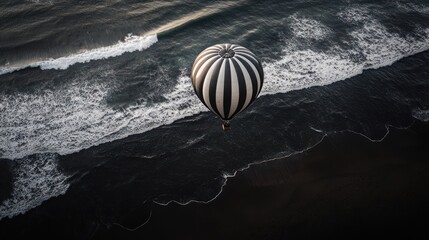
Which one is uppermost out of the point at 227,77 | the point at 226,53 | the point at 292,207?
the point at 226,53

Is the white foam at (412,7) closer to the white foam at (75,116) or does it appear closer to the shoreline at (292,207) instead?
the shoreline at (292,207)

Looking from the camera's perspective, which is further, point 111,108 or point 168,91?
point 168,91

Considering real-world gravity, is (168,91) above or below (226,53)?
below

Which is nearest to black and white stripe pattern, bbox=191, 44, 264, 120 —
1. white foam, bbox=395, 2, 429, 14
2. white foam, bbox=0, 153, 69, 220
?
white foam, bbox=0, 153, 69, 220

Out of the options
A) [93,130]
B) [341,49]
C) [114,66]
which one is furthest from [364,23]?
[93,130]

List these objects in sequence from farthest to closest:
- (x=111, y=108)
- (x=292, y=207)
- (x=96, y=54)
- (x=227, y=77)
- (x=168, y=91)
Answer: (x=96, y=54), (x=168, y=91), (x=111, y=108), (x=292, y=207), (x=227, y=77)

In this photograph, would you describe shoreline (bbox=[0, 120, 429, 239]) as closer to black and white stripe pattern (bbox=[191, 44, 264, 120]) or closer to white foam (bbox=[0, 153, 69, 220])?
white foam (bbox=[0, 153, 69, 220])

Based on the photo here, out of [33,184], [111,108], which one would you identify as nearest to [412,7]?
[111,108]

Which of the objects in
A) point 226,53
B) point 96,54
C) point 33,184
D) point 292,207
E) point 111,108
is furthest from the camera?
point 96,54

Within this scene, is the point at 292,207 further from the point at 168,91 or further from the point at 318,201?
the point at 168,91
